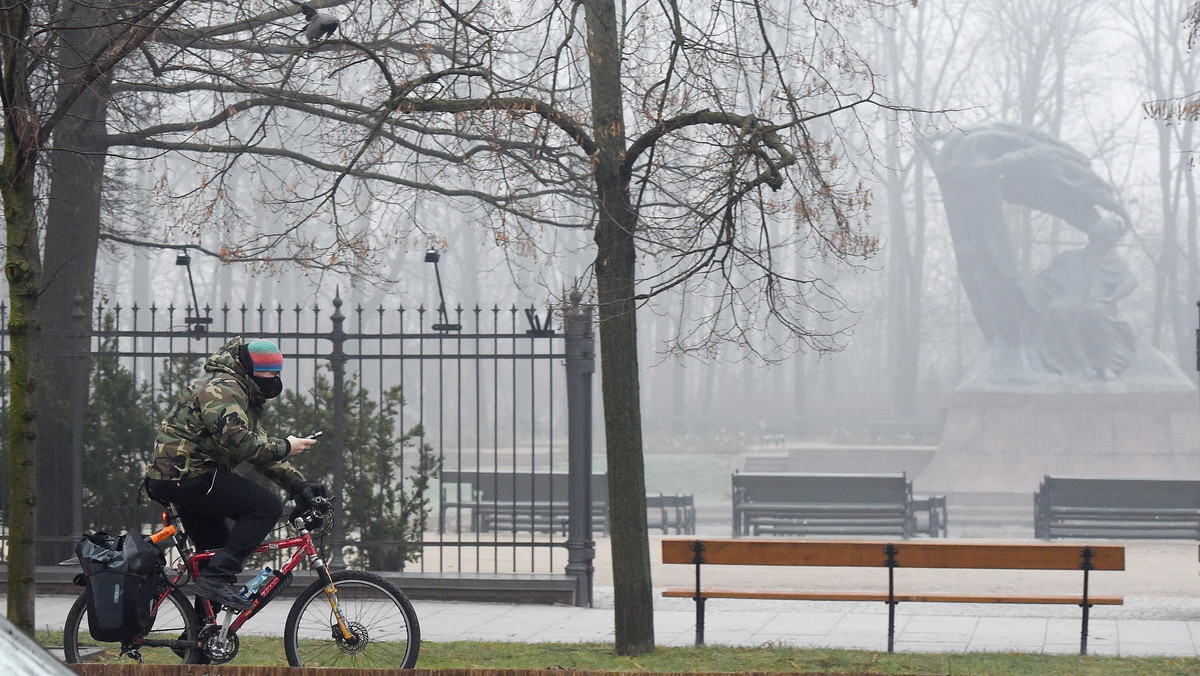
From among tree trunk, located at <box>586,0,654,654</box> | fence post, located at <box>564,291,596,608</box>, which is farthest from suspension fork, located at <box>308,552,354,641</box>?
fence post, located at <box>564,291,596,608</box>

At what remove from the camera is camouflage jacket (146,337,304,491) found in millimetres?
5180

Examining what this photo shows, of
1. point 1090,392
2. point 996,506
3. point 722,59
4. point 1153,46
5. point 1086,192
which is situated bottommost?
point 996,506

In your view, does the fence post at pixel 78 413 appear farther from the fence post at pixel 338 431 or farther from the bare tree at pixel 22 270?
the bare tree at pixel 22 270

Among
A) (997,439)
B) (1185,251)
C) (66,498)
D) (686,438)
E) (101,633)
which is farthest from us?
(1185,251)

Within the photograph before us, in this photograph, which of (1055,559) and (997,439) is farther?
(997,439)

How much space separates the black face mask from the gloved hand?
0.41 metres

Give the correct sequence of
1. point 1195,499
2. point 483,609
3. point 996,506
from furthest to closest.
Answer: point 996,506 → point 1195,499 → point 483,609

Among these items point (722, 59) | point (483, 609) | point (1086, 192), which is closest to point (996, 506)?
point (1086, 192)

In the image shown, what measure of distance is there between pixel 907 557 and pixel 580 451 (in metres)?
3.12

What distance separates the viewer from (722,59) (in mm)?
7469

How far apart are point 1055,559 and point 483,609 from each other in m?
4.11

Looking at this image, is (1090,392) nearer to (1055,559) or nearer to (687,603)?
(687,603)

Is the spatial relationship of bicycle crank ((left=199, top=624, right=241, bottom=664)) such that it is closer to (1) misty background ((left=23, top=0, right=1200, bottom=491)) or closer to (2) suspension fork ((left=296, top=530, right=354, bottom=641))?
(2) suspension fork ((left=296, top=530, right=354, bottom=641))

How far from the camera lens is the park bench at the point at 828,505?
16047mm
